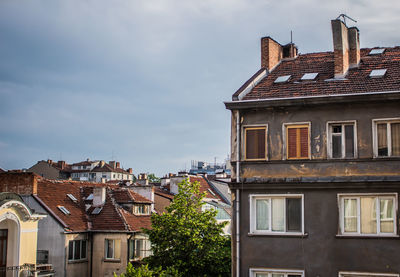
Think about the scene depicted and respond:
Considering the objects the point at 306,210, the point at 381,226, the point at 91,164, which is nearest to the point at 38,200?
the point at 306,210

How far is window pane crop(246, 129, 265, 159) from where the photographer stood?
2139cm

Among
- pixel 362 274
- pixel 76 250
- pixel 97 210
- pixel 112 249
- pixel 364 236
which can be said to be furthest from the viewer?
pixel 97 210

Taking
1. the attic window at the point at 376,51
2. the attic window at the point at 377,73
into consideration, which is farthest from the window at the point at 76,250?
the attic window at the point at 377,73

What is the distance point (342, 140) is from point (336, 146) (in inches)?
12.6

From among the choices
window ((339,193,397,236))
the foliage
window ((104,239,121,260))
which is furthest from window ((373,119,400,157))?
window ((104,239,121,260))

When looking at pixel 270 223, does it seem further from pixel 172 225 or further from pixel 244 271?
pixel 172 225

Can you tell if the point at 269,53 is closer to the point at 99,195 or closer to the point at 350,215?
the point at 350,215

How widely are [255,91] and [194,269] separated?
9.45 metres

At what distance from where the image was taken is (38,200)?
38906mm

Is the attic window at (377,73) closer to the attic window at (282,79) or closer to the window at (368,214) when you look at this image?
the attic window at (282,79)

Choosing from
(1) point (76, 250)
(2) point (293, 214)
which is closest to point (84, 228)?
(1) point (76, 250)

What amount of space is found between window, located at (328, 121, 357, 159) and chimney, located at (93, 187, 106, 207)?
25283 mm

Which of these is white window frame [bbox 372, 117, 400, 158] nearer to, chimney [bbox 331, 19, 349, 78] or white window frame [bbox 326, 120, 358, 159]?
white window frame [bbox 326, 120, 358, 159]

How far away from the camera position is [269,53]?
25141 millimetres
